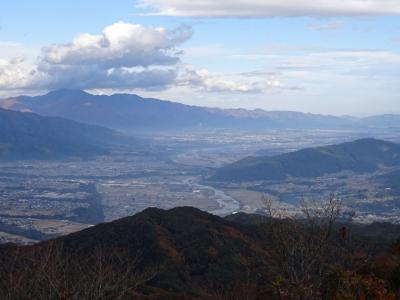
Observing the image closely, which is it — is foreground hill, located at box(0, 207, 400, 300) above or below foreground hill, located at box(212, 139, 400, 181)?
above

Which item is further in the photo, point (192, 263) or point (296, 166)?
point (296, 166)

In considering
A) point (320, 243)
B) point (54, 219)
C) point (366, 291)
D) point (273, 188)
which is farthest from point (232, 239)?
point (273, 188)

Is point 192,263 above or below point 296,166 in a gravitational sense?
above

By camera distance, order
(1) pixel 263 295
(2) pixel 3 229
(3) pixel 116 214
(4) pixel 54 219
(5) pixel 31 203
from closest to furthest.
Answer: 1. (1) pixel 263 295
2. (2) pixel 3 229
3. (4) pixel 54 219
4. (3) pixel 116 214
5. (5) pixel 31 203

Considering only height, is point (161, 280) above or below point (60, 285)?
below

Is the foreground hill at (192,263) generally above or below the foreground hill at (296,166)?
above

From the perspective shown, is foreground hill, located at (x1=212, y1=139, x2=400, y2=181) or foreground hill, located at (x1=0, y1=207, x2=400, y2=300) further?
foreground hill, located at (x1=212, y1=139, x2=400, y2=181)

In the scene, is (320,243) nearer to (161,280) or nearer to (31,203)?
(161,280)

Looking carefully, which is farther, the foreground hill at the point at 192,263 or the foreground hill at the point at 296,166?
the foreground hill at the point at 296,166
